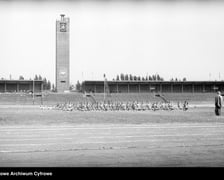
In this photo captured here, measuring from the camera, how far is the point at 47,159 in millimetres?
7184

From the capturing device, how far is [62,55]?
218 ft

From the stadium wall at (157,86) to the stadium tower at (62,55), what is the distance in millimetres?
9411

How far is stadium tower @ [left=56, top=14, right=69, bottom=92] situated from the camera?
6531cm

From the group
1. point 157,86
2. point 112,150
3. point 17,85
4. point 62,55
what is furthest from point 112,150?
point 157,86

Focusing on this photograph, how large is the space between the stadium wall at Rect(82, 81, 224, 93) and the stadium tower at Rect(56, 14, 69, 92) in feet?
30.9

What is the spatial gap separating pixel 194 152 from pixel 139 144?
5.74 ft

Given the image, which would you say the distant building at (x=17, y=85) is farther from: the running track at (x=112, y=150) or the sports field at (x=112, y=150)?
the running track at (x=112, y=150)

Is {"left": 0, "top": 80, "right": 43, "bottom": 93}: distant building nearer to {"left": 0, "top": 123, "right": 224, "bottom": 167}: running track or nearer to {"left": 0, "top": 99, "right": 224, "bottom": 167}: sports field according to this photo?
{"left": 0, "top": 99, "right": 224, "bottom": 167}: sports field

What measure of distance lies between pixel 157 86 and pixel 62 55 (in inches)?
936

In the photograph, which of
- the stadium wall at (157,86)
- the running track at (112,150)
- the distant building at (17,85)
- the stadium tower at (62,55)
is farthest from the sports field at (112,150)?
the stadium wall at (157,86)

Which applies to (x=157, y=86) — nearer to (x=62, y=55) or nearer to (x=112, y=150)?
(x=62, y=55)

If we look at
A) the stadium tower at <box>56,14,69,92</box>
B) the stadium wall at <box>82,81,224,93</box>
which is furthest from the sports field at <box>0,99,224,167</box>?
the stadium wall at <box>82,81,224,93</box>
